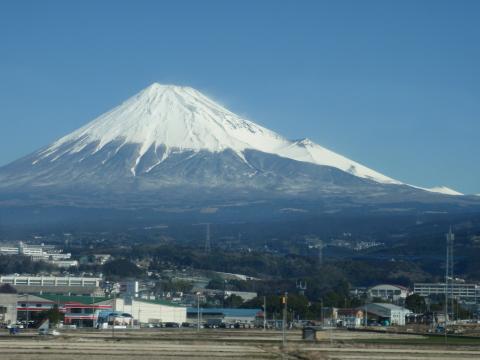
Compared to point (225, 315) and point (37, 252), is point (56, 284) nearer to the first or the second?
point (225, 315)

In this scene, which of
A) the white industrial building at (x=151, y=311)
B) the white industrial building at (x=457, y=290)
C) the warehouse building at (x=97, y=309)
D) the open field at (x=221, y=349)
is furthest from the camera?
the white industrial building at (x=457, y=290)

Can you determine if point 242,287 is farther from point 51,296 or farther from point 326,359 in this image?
point 326,359

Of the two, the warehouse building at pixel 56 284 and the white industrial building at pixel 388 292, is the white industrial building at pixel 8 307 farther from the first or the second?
the white industrial building at pixel 388 292

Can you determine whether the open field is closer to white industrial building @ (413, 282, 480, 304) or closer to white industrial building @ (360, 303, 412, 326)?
white industrial building @ (360, 303, 412, 326)

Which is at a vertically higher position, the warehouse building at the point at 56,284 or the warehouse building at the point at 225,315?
the warehouse building at the point at 56,284

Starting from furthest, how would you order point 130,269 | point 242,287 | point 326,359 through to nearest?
point 130,269 < point 242,287 < point 326,359

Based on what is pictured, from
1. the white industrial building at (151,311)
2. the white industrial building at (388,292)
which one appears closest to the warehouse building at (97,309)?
the white industrial building at (151,311)

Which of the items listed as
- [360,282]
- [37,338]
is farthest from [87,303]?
[360,282]
